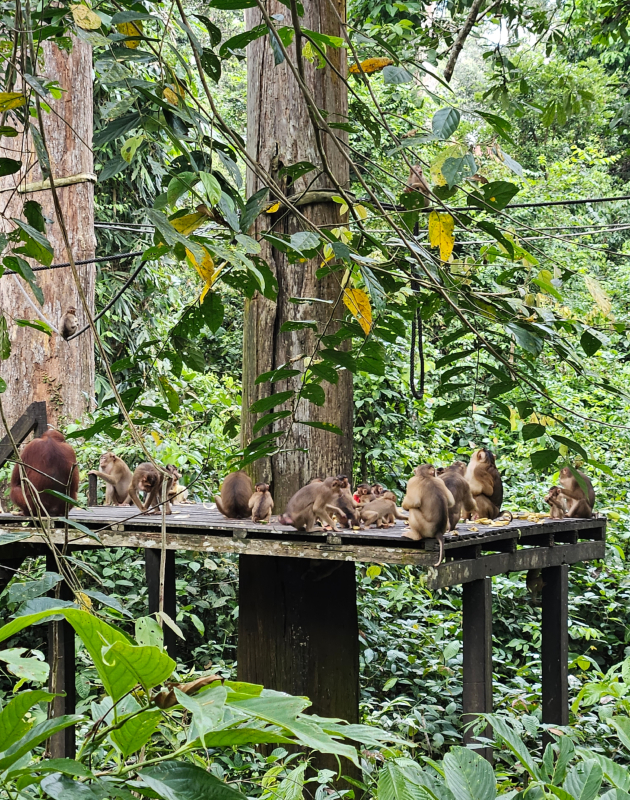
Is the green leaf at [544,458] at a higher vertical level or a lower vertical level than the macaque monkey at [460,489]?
higher

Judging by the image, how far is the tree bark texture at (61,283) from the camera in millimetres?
6336

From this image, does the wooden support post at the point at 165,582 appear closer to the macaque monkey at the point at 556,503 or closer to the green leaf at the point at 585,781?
the macaque monkey at the point at 556,503

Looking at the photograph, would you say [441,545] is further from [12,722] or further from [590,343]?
[12,722]

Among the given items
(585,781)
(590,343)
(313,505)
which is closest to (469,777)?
(585,781)

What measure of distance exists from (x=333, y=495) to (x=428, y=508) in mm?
466

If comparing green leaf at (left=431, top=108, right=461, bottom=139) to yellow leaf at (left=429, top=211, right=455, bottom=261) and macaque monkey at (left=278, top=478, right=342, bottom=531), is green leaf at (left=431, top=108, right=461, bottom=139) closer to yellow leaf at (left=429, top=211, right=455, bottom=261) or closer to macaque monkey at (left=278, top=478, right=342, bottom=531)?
yellow leaf at (left=429, top=211, right=455, bottom=261)

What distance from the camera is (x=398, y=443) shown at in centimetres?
896

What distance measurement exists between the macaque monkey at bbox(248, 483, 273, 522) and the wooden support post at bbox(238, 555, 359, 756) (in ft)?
0.93

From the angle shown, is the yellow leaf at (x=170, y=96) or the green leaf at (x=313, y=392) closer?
the yellow leaf at (x=170, y=96)

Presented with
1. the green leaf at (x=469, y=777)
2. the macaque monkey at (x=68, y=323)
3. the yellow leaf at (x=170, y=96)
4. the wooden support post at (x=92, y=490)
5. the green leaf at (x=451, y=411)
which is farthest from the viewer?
the macaque monkey at (x=68, y=323)

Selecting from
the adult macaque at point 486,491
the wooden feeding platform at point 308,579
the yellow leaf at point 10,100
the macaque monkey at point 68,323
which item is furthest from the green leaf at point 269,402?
the macaque monkey at point 68,323

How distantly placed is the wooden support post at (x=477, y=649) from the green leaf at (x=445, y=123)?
9.90ft

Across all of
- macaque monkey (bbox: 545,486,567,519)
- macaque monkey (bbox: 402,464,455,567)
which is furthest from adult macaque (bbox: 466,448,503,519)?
macaque monkey (bbox: 402,464,455,567)

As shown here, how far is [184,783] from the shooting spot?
828 mm
